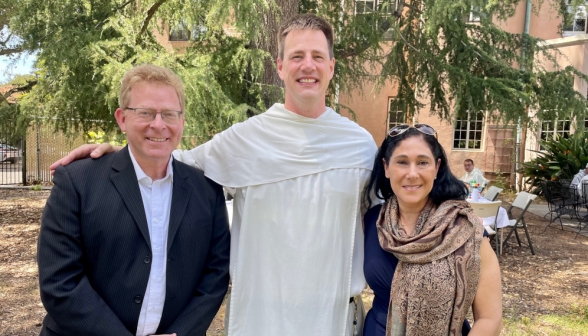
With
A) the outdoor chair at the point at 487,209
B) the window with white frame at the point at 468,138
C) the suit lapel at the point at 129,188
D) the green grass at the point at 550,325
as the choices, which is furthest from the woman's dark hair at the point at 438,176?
the window with white frame at the point at 468,138

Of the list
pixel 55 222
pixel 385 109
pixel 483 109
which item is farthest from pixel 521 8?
pixel 55 222

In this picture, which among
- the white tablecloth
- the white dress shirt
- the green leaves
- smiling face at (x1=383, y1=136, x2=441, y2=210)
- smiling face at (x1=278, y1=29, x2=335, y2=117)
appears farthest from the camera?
the white tablecloth

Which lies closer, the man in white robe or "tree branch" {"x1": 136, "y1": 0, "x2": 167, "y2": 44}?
the man in white robe

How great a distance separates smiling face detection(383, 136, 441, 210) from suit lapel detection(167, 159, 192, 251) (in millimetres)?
939

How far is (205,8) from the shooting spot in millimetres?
4688

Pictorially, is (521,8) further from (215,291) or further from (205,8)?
(215,291)

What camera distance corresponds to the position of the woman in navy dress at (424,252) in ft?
6.30

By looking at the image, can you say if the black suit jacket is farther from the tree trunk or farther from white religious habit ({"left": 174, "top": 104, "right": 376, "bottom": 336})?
the tree trunk

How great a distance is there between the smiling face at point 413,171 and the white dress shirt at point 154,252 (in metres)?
1.03

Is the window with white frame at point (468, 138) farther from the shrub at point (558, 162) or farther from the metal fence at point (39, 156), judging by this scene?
the metal fence at point (39, 156)

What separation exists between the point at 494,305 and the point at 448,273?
0.79 ft

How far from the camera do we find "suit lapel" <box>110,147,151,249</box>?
187 cm

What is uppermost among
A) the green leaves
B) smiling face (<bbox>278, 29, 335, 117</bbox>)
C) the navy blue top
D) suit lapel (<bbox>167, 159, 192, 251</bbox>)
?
the green leaves

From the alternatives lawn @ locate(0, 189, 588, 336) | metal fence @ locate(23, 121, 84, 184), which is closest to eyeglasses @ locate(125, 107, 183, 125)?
lawn @ locate(0, 189, 588, 336)
